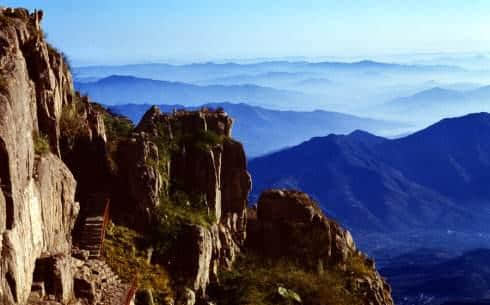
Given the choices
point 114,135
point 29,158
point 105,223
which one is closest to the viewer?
point 29,158

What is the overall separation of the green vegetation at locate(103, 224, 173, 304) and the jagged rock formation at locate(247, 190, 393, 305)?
18.5ft

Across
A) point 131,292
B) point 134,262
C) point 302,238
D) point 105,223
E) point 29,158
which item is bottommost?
point 302,238

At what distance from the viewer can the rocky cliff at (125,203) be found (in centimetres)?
1520

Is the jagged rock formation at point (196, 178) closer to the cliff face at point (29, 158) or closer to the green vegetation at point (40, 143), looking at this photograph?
the cliff face at point (29, 158)

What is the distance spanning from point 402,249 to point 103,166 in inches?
7041

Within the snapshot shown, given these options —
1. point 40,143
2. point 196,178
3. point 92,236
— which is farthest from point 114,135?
point 40,143

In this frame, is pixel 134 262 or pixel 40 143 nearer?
pixel 40 143

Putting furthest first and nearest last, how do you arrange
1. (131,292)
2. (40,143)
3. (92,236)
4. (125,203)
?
1. (125,203)
2. (92,236)
3. (40,143)
4. (131,292)

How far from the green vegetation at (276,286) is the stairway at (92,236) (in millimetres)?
4138

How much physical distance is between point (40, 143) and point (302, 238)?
34.8 feet

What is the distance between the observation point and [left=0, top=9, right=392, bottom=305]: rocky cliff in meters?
15.2

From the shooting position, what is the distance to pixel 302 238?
25531mm

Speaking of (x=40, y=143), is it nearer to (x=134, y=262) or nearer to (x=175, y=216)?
(x=134, y=262)

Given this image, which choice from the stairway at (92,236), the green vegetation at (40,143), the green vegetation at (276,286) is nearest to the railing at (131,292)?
the stairway at (92,236)
